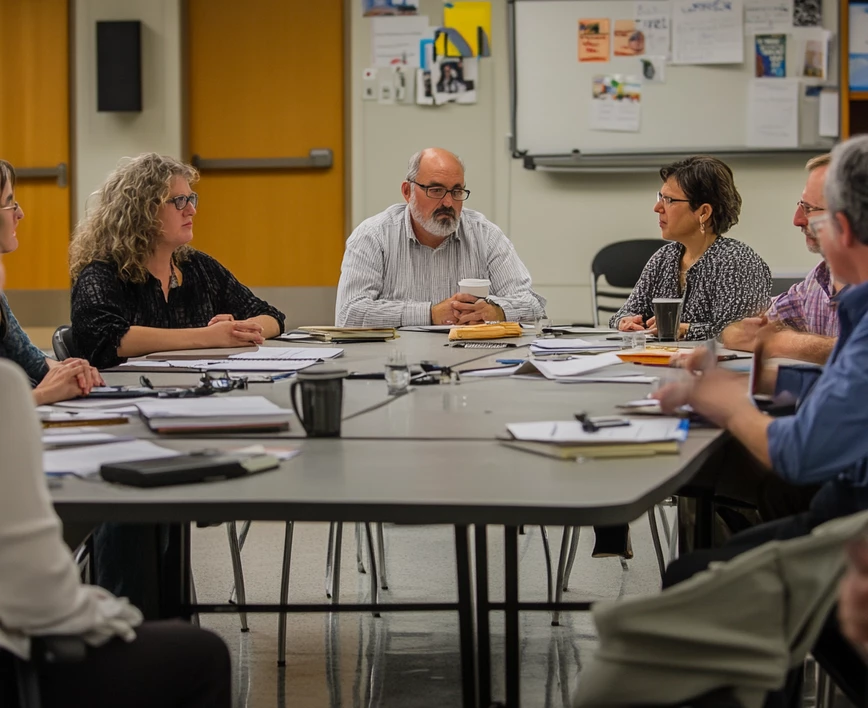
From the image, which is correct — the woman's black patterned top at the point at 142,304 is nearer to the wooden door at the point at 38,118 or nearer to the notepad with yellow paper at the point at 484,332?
the notepad with yellow paper at the point at 484,332

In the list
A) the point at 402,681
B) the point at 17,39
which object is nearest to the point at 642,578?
the point at 402,681

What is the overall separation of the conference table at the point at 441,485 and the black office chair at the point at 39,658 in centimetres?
19

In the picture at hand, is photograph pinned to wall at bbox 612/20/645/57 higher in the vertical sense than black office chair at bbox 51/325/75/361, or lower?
higher

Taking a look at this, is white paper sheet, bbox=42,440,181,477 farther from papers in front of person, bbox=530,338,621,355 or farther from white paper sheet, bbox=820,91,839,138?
white paper sheet, bbox=820,91,839,138

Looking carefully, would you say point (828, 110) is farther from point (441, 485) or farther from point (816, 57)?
point (441, 485)

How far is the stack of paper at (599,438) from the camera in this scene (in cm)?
158

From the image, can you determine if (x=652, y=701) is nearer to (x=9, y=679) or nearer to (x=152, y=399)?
(x=9, y=679)

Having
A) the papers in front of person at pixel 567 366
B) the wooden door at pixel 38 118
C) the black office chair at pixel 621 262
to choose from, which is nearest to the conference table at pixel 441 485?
the papers in front of person at pixel 567 366

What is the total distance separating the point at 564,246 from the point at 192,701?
4.93 meters

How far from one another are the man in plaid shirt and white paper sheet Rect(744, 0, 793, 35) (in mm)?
2764

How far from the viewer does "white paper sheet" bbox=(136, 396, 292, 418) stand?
1.84 metres

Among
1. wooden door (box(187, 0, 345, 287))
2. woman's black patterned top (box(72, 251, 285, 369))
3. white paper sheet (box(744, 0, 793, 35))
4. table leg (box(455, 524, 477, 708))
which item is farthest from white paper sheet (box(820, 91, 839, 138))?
table leg (box(455, 524, 477, 708))

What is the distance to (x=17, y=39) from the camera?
20.5 feet

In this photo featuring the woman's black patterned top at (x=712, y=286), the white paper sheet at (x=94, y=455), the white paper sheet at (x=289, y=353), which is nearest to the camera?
the white paper sheet at (x=94, y=455)
